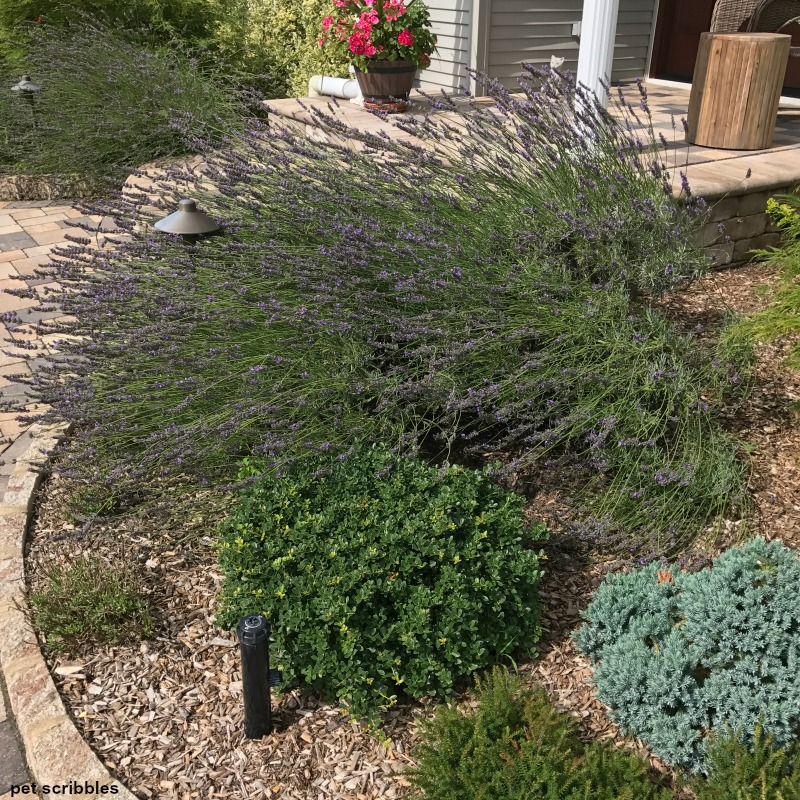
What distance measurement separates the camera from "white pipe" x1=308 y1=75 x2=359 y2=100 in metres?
7.43

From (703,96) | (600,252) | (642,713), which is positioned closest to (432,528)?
(642,713)

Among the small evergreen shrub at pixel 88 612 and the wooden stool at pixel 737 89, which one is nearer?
the small evergreen shrub at pixel 88 612

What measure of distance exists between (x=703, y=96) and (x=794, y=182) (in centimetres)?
89

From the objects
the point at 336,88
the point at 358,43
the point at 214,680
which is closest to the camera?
the point at 214,680

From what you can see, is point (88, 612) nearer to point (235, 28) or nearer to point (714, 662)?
point (714, 662)

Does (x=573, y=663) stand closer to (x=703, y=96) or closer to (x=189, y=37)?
(x=703, y=96)

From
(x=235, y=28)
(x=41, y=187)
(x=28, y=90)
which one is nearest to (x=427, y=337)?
(x=41, y=187)

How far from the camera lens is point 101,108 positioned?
22.1ft

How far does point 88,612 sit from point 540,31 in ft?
25.2

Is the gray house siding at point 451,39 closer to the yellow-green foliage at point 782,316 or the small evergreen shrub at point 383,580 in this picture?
A: the yellow-green foliage at point 782,316

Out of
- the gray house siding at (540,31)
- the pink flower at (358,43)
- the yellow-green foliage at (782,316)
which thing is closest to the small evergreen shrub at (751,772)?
the yellow-green foliage at (782,316)

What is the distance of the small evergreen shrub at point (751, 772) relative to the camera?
1.64 m

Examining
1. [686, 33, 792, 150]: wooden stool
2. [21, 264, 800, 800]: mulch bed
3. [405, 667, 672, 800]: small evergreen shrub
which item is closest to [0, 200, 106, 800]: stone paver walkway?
[21, 264, 800, 800]: mulch bed

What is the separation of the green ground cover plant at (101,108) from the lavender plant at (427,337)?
351 centimetres
